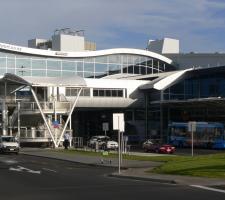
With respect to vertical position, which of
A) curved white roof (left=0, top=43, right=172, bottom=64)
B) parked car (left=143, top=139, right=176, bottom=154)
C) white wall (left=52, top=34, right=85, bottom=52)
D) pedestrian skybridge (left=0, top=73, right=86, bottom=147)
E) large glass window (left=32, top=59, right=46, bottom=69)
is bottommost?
parked car (left=143, top=139, right=176, bottom=154)

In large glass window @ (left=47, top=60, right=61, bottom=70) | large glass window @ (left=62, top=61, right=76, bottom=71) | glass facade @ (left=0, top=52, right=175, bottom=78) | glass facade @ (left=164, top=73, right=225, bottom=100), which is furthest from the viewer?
large glass window @ (left=62, top=61, right=76, bottom=71)

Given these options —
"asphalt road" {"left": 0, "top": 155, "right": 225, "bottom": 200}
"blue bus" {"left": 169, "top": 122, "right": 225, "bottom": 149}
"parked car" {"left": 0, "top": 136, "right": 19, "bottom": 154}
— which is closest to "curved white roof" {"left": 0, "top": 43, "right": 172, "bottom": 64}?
"blue bus" {"left": 169, "top": 122, "right": 225, "bottom": 149}

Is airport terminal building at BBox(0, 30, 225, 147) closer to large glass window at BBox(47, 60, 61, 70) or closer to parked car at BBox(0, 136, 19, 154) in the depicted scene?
large glass window at BBox(47, 60, 61, 70)

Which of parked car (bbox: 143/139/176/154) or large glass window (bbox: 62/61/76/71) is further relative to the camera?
large glass window (bbox: 62/61/76/71)

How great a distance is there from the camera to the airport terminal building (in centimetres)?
6762

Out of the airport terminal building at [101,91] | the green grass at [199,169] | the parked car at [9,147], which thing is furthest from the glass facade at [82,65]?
the green grass at [199,169]

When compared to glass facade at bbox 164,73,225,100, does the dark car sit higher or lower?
lower

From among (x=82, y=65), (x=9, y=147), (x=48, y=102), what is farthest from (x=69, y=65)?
(x=9, y=147)

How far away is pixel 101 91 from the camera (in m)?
85.7

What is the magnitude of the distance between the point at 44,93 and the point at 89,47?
56819 millimetres

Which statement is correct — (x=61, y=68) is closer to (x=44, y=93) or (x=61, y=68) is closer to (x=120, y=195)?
(x=44, y=93)

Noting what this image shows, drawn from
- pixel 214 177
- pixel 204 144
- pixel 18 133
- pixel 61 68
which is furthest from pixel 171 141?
pixel 214 177

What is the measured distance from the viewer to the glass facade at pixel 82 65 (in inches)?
3642

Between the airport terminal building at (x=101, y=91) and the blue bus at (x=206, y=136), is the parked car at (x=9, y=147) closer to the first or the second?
the airport terminal building at (x=101, y=91)
